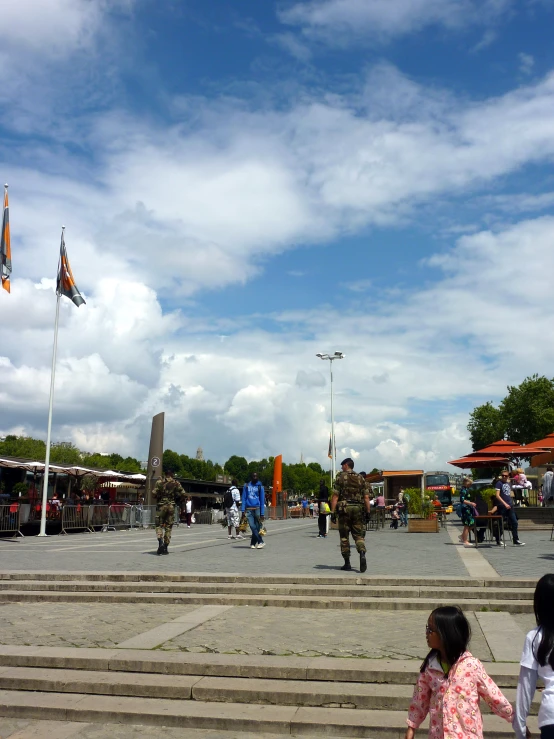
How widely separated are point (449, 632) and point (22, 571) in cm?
935

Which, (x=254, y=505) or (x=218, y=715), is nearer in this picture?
(x=218, y=715)

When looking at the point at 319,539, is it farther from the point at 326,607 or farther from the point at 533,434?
the point at 533,434

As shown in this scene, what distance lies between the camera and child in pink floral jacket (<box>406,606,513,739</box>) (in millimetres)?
3330

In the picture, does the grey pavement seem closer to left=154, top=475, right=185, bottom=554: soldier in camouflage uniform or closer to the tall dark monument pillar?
left=154, top=475, right=185, bottom=554: soldier in camouflage uniform

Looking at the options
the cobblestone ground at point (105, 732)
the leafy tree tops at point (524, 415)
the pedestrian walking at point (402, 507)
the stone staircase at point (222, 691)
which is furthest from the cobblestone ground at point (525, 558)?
the leafy tree tops at point (524, 415)

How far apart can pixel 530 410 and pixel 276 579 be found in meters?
59.7

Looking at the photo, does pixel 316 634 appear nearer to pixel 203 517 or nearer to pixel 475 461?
pixel 475 461

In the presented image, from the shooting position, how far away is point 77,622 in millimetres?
8156

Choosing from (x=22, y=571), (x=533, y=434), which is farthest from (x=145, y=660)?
(x=533, y=434)

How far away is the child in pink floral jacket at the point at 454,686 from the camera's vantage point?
333 centimetres

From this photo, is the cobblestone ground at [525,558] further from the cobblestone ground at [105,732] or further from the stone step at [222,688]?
the cobblestone ground at [105,732]

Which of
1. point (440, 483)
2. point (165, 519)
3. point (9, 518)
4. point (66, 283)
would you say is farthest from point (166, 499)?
point (440, 483)

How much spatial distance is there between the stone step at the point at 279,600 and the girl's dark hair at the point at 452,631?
5.28 meters

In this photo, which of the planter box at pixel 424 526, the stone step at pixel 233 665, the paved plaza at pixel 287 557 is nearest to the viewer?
the stone step at pixel 233 665
